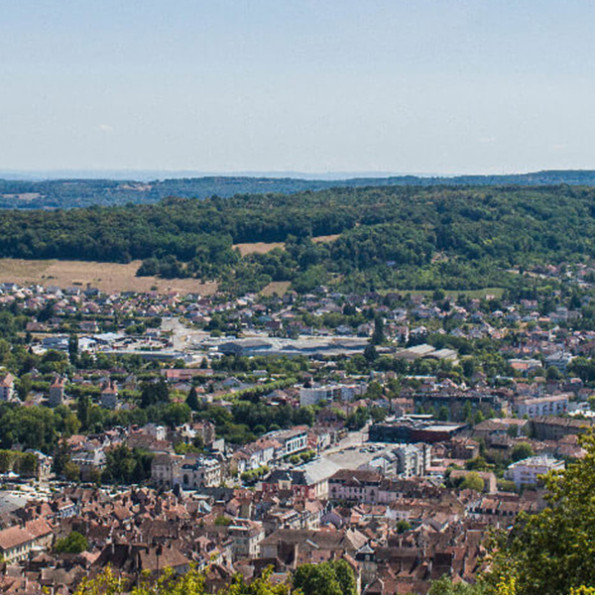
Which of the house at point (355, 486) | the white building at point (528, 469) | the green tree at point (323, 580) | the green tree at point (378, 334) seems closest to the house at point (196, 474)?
the house at point (355, 486)

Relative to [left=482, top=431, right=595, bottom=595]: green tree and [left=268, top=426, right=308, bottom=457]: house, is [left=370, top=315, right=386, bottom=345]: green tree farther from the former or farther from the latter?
[left=482, top=431, right=595, bottom=595]: green tree

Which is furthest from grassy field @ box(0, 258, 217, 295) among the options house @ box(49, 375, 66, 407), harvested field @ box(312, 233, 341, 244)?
house @ box(49, 375, 66, 407)

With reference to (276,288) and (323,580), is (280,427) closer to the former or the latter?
(323,580)

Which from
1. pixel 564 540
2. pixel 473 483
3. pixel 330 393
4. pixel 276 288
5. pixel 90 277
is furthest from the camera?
pixel 90 277

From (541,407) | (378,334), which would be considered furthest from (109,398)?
(378,334)

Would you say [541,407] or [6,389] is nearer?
[541,407]

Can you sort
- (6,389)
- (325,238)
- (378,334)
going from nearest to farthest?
(6,389)
(378,334)
(325,238)

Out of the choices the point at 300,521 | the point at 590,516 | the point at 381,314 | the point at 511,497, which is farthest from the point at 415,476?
the point at 381,314
